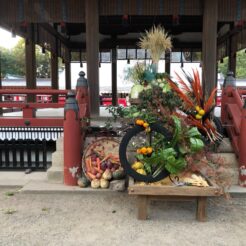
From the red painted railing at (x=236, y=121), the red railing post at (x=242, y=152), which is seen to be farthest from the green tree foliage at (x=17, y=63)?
the red railing post at (x=242, y=152)

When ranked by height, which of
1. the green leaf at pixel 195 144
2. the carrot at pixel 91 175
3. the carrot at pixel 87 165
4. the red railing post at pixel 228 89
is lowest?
the carrot at pixel 91 175

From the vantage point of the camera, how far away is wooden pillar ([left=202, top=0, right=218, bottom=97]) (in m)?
7.96

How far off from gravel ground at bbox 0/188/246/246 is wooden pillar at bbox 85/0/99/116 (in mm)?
3252

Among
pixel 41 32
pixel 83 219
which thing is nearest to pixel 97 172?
pixel 83 219

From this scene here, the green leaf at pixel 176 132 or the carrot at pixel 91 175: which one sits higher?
the green leaf at pixel 176 132

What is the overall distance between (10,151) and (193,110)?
4077 millimetres

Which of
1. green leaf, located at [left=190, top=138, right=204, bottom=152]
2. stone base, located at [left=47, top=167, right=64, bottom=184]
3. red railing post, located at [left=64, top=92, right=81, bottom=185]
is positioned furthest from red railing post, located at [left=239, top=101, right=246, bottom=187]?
stone base, located at [left=47, top=167, right=64, bottom=184]

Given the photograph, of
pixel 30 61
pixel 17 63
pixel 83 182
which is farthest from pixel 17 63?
pixel 83 182

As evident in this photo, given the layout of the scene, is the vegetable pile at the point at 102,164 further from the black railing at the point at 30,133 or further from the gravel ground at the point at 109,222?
the black railing at the point at 30,133

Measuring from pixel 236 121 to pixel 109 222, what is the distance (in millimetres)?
3069

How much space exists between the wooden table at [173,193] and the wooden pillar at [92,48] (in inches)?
162

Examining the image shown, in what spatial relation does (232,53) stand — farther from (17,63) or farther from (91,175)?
(17,63)

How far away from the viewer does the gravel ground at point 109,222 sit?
3.82 meters

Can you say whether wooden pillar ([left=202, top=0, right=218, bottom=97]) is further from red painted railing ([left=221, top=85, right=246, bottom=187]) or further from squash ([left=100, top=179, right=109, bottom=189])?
squash ([left=100, top=179, right=109, bottom=189])
